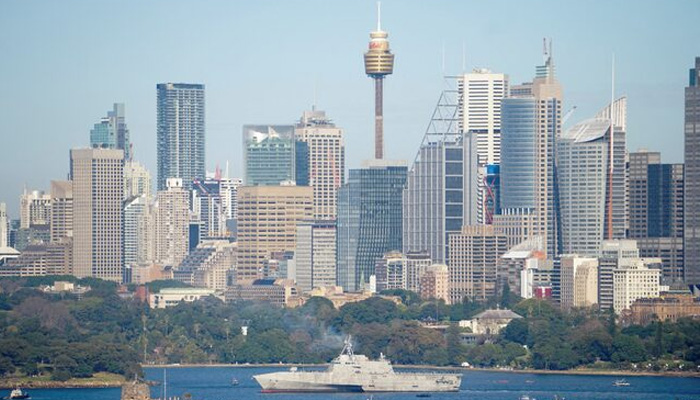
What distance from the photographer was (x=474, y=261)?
575 feet

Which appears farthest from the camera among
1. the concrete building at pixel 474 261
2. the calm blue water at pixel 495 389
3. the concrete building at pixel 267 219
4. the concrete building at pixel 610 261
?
Answer: the concrete building at pixel 267 219

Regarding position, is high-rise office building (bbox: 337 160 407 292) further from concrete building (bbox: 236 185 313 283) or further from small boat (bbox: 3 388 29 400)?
small boat (bbox: 3 388 29 400)

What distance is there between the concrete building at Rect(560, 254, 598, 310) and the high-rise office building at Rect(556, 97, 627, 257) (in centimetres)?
1595

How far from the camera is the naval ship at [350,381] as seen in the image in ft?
346

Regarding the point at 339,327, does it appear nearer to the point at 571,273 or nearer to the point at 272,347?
the point at 272,347

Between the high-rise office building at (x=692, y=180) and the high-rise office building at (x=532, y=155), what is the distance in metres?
16.9

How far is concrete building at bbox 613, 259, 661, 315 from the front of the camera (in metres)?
154

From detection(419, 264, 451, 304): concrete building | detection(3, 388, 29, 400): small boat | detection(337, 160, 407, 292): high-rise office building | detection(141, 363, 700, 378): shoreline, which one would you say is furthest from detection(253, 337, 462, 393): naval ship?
detection(337, 160, 407, 292): high-rise office building

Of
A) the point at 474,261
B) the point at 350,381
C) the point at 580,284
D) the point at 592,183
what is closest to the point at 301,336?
the point at 350,381

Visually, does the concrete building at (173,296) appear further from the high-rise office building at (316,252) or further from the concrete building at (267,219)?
the concrete building at (267,219)

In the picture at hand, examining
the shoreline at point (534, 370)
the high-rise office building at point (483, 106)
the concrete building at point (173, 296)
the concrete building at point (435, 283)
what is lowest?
the shoreline at point (534, 370)

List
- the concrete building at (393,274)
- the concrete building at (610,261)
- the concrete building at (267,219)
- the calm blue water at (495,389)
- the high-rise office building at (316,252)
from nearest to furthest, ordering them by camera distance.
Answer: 1. the calm blue water at (495,389)
2. the concrete building at (610,261)
3. the concrete building at (393,274)
4. the high-rise office building at (316,252)
5. the concrete building at (267,219)

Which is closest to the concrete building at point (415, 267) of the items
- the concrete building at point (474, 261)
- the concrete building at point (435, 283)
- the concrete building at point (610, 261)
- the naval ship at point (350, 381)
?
the concrete building at point (435, 283)

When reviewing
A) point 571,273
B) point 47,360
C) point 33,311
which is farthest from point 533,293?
point 47,360
